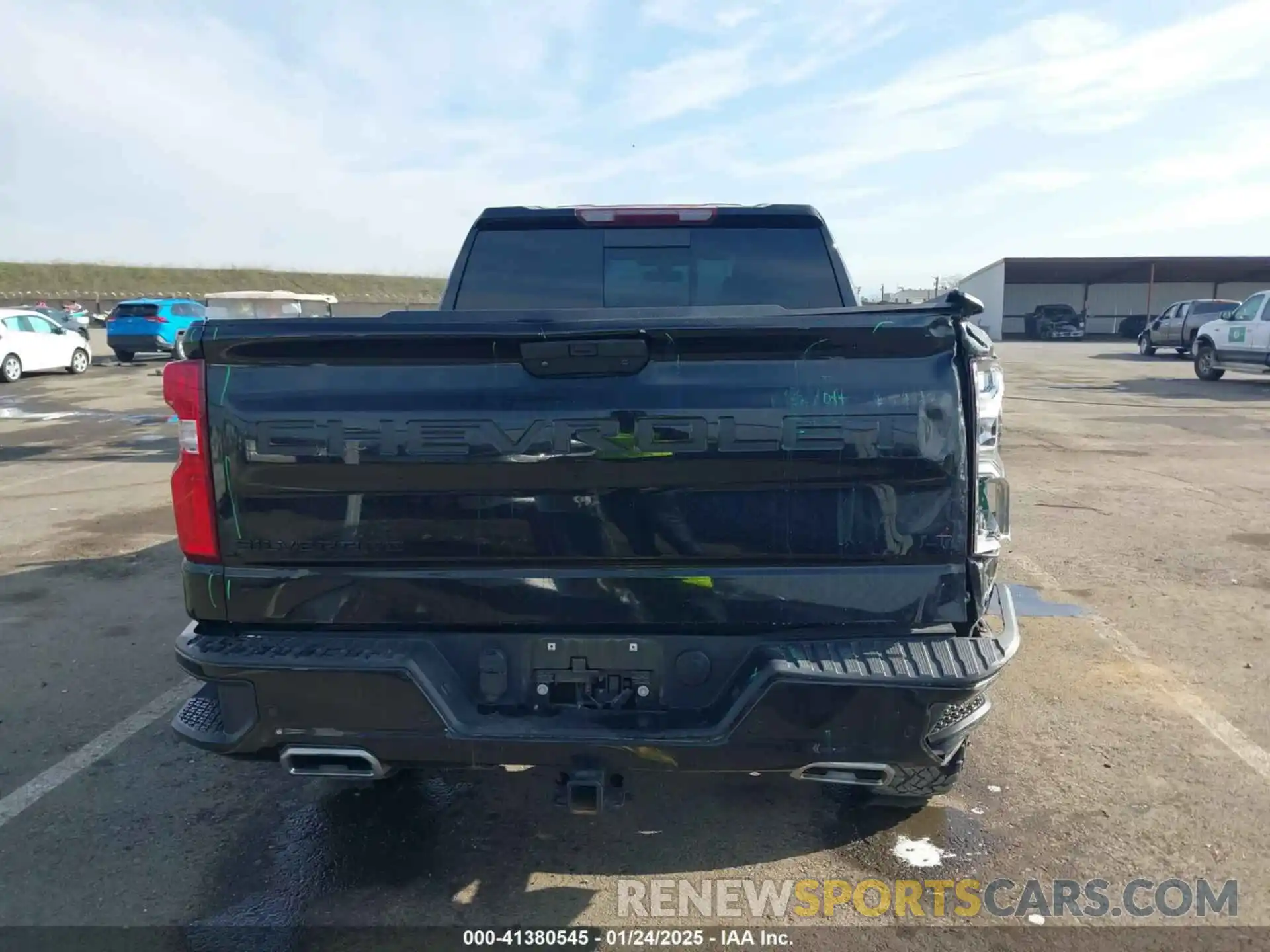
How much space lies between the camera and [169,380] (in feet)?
7.98

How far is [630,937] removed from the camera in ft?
8.88

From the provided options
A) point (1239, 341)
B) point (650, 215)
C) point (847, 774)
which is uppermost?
point (650, 215)

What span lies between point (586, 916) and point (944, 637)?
143 cm

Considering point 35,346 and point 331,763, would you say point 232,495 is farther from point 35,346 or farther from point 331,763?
point 35,346

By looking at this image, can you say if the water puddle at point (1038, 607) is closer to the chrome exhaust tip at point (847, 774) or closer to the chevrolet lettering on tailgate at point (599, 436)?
the chrome exhaust tip at point (847, 774)

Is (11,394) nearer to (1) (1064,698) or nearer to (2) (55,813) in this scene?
(2) (55,813)

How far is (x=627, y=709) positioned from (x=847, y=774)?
25.1 inches

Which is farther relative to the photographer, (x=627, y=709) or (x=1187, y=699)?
(x=1187, y=699)

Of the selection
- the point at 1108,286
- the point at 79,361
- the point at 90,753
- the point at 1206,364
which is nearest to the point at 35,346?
the point at 79,361

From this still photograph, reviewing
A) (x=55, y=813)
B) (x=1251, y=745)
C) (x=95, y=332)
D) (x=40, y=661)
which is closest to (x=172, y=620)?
(x=40, y=661)

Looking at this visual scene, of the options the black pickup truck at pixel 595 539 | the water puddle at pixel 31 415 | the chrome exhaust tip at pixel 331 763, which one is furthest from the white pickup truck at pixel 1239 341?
the water puddle at pixel 31 415

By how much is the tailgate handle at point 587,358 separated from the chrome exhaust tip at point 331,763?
1.18 m

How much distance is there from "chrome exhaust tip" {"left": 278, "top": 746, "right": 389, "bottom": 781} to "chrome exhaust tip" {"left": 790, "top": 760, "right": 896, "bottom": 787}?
1183 millimetres

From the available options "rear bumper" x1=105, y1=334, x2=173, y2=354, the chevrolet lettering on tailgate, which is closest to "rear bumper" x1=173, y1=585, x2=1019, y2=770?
the chevrolet lettering on tailgate
